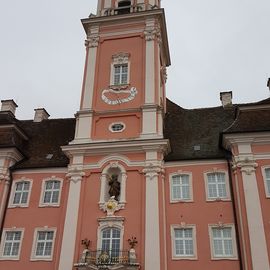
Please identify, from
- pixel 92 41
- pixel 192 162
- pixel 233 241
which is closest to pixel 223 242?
pixel 233 241

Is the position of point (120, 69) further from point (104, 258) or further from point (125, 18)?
point (104, 258)

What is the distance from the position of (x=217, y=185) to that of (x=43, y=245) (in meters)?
10.0

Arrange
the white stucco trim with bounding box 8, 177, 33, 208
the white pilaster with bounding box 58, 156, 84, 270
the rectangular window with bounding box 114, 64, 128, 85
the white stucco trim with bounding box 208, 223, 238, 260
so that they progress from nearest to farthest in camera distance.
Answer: the white stucco trim with bounding box 208, 223, 238, 260
the white pilaster with bounding box 58, 156, 84, 270
the white stucco trim with bounding box 8, 177, 33, 208
the rectangular window with bounding box 114, 64, 128, 85

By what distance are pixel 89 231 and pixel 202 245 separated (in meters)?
5.91

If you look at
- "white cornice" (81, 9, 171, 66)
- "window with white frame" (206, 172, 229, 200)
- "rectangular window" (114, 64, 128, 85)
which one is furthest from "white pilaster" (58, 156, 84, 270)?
"white cornice" (81, 9, 171, 66)

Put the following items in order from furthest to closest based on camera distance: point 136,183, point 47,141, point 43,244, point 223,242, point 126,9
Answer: point 126,9, point 47,141, point 136,183, point 43,244, point 223,242

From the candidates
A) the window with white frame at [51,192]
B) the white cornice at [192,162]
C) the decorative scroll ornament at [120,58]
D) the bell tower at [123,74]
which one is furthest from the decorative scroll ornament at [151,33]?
the window with white frame at [51,192]

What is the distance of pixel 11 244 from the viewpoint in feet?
77.4

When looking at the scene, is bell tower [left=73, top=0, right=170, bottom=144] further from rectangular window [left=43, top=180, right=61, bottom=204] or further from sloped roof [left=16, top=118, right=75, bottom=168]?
rectangular window [left=43, top=180, right=61, bottom=204]

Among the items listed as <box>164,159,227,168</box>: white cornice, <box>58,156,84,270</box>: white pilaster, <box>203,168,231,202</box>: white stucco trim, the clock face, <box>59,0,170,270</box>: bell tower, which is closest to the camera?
<box>58,156,84,270</box>: white pilaster

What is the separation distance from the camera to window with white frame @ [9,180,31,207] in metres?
24.9

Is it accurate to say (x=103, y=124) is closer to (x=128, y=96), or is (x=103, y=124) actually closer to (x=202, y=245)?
(x=128, y=96)

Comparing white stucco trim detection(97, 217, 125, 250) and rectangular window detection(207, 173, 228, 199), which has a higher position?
rectangular window detection(207, 173, 228, 199)

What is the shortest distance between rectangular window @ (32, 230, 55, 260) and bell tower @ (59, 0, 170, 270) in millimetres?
1293
